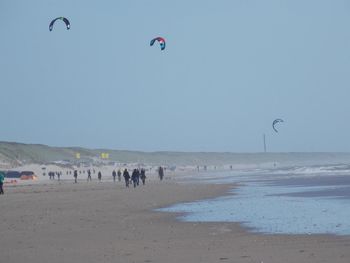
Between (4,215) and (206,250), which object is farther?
(4,215)

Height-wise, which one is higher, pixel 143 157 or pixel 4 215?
pixel 143 157

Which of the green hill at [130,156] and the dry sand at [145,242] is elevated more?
the green hill at [130,156]

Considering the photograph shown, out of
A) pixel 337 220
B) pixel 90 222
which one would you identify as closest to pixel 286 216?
pixel 337 220

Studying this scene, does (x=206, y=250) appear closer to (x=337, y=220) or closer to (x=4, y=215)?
(x=337, y=220)

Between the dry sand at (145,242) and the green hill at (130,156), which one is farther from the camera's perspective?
the green hill at (130,156)

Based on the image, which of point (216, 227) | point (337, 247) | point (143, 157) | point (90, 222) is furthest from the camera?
point (143, 157)

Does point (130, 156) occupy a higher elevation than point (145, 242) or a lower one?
higher

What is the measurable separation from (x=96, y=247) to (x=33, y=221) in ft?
16.5

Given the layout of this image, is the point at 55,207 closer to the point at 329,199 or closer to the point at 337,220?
the point at 329,199

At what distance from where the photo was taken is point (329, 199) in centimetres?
1986

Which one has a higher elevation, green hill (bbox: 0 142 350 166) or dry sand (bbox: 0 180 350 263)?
green hill (bbox: 0 142 350 166)

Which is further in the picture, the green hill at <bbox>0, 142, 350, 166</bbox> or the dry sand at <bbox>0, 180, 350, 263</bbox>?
the green hill at <bbox>0, 142, 350, 166</bbox>

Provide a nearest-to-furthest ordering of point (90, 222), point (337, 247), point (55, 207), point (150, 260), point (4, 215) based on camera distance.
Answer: point (150, 260), point (337, 247), point (90, 222), point (4, 215), point (55, 207)

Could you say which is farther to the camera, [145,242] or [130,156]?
[130,156]
